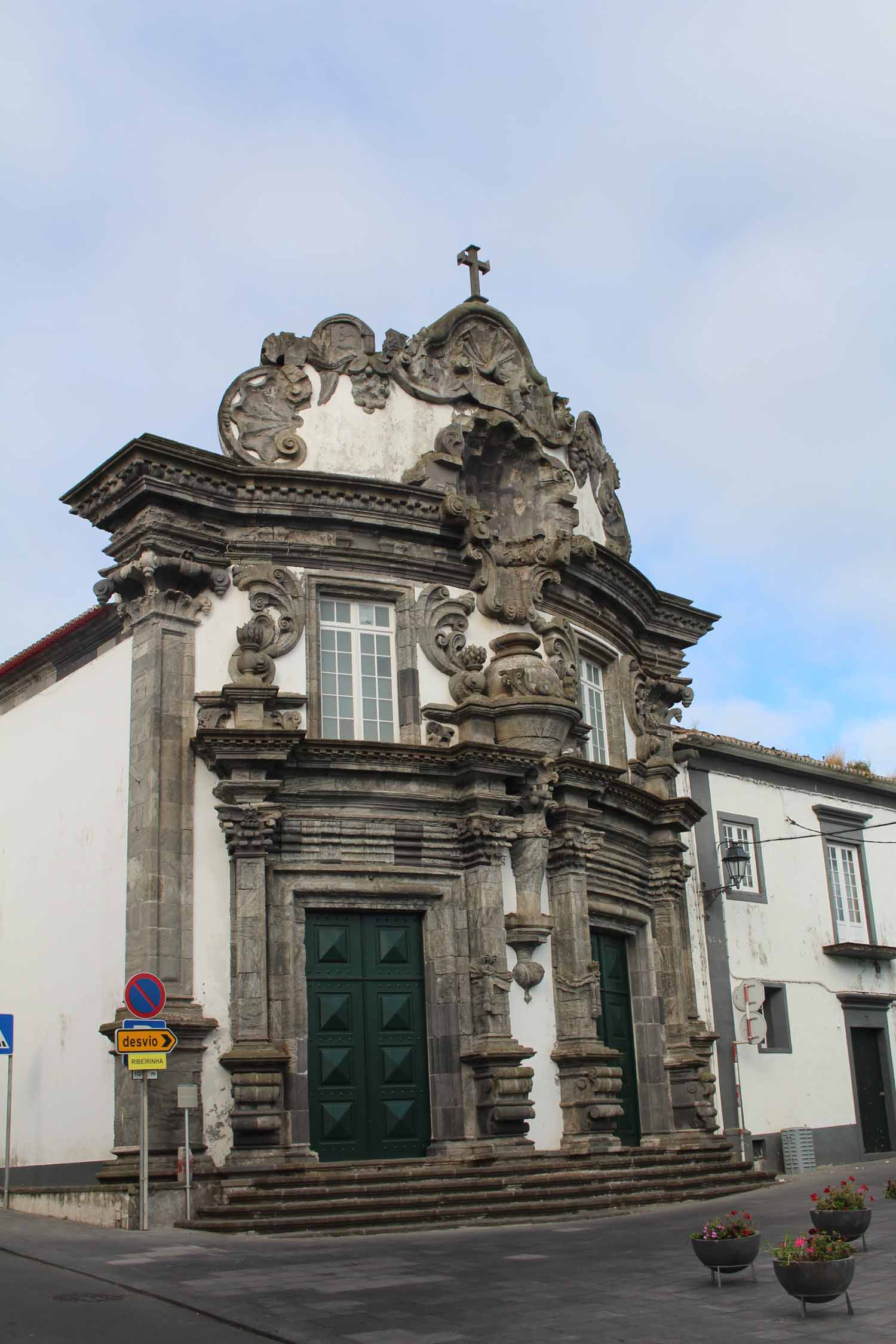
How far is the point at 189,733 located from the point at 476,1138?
5824 millimetres

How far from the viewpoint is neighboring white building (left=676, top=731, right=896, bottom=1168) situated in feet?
78.9

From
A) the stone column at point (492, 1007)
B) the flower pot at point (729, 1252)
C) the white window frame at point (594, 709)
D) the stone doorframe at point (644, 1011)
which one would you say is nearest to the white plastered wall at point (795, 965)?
the stone doorframe at point (644, 1011)

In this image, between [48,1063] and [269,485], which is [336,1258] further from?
[269,485]

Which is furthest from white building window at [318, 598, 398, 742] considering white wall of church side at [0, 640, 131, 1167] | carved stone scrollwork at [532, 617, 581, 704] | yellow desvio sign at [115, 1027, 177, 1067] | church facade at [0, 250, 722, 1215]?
yellow desvio sign at [115, 1027, 177, 1067]

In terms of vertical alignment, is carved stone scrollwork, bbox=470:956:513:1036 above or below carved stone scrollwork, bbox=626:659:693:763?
below

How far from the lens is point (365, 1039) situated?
56.5ft

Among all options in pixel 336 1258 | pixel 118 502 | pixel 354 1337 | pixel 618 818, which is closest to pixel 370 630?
pixel 118 502

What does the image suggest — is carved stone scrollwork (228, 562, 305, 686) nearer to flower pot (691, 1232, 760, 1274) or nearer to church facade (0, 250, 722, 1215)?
church facade (0, 250, 722, 1215)

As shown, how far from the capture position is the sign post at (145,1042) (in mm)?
14375

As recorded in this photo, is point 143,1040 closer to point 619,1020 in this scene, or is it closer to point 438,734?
point 438,734

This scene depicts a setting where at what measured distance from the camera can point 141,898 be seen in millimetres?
16328

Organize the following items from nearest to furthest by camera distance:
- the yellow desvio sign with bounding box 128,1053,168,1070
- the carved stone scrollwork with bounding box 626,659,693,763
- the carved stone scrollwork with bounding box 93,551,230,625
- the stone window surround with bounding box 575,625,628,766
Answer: the yellow desvio sign with bounding box 128,1053,168,1070 → the carved stone scrollwork with bounding box 93,551,230,625 → the stone window surround with bounding box 575,625,628,766 → the carved stone scrollwork with bounding box 626,659,693,763

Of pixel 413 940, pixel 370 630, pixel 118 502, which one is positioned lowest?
pixel 413 940

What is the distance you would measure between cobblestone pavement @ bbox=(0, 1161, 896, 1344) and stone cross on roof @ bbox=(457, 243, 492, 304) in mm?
12976
